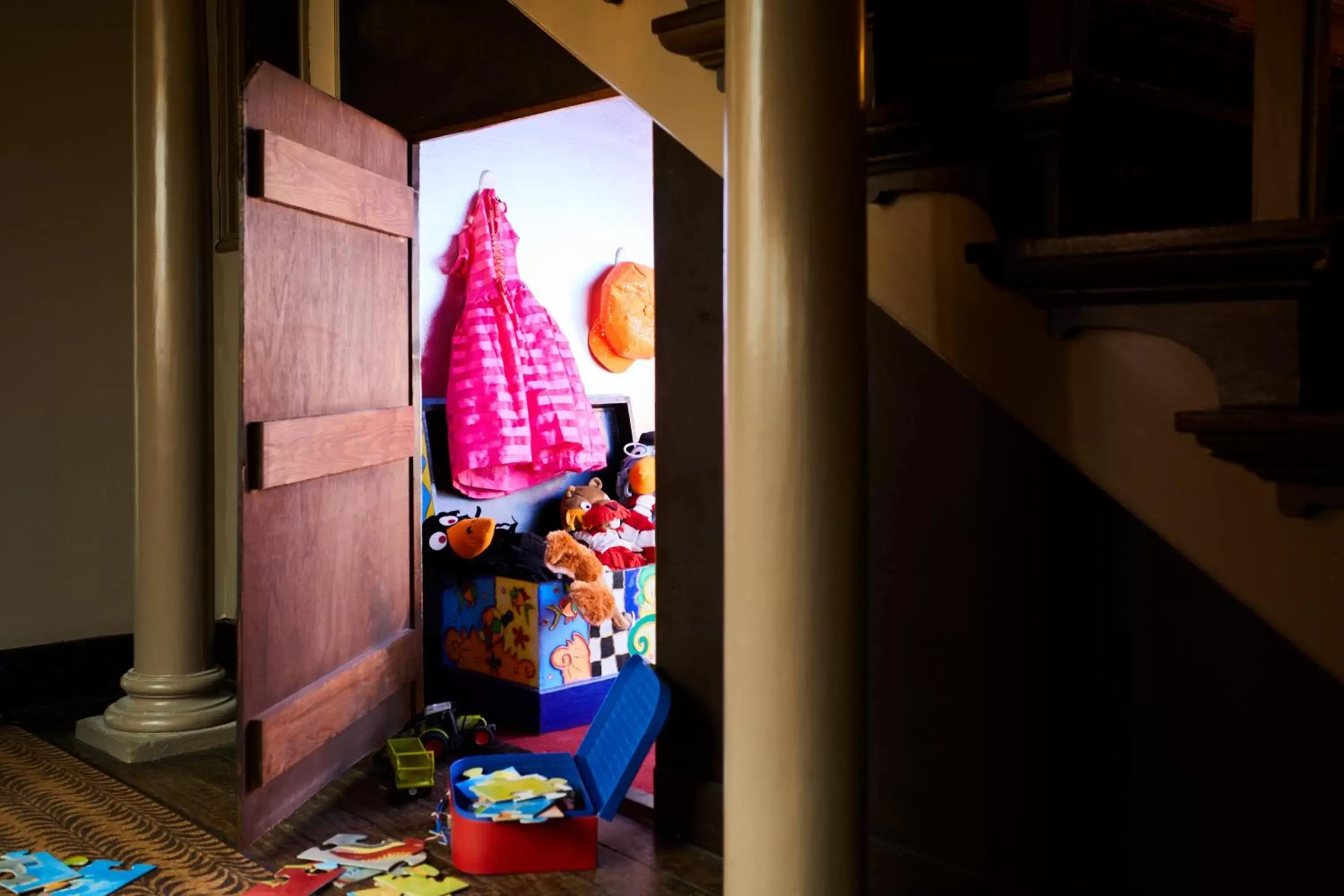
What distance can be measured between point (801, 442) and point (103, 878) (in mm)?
1812

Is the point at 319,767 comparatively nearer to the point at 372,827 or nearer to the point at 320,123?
the point at 372,827

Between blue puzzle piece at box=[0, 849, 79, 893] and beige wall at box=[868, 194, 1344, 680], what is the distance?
6.59 ft

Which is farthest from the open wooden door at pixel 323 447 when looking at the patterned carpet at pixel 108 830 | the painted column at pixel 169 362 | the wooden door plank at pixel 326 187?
the painted column at pixel 169 362

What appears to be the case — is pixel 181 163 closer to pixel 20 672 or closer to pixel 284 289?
pixel 284 289

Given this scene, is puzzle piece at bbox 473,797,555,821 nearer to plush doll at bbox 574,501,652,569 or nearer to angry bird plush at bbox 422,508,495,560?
plush doll at bbox 574,501,652,569

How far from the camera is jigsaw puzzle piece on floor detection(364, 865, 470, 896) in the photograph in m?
2.29

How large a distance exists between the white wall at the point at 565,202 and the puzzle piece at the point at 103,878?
225cm

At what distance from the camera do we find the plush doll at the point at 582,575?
141 inches

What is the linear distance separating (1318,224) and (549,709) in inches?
108

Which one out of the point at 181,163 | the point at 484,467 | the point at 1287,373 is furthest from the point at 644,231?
the point at 1287,373

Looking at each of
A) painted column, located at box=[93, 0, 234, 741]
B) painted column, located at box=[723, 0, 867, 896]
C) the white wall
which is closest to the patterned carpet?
painted column, located at box=[93, 0, 234, 741]

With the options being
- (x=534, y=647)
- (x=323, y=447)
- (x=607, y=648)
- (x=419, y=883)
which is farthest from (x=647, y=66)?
(x=607, y=648)

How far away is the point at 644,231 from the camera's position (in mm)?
5484

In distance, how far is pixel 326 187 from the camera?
288 cm
